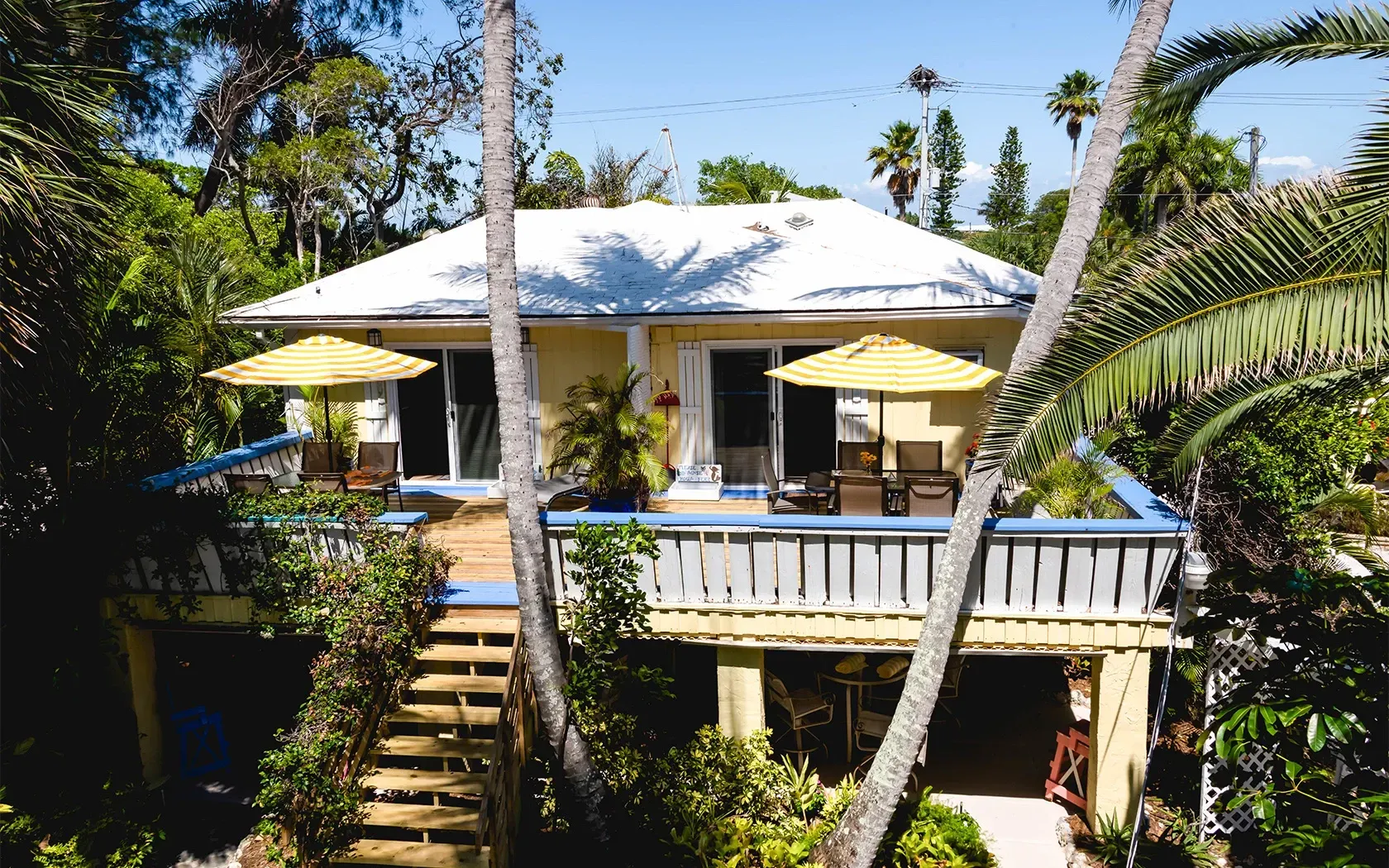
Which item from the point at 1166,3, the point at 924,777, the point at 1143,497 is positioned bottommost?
the point at 924,777

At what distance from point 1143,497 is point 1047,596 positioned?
1.31 meters

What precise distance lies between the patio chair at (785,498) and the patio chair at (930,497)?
1.04 m

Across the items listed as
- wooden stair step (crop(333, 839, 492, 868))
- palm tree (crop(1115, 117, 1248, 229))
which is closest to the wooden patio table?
wooden stair step (crop(333, 839, 492, 868))

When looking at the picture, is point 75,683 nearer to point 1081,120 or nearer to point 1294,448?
point 1294,448

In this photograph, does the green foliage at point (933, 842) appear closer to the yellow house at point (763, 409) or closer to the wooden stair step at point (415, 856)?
the yellow house at point (763, 409)

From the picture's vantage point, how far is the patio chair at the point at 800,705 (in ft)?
30.3

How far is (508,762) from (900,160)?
46.6 m

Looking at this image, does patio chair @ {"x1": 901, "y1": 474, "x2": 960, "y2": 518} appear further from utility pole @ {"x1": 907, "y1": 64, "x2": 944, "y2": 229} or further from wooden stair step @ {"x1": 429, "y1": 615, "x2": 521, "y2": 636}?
utility pole @ {"x1": 907, "y1": 64, "x2": 944, "y2": 229}

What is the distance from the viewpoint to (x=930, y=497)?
9.04m

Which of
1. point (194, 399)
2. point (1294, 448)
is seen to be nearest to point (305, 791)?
point (194, 399)

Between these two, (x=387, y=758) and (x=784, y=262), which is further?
(x=784, y=262)

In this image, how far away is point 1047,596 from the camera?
25.0 ft

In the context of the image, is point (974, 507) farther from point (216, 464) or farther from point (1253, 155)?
point (1253, 155)

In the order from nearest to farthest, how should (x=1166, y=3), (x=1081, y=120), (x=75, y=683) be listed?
(x=1166, y=3)
(x=75, y=683)
(x=1081, y=120)
